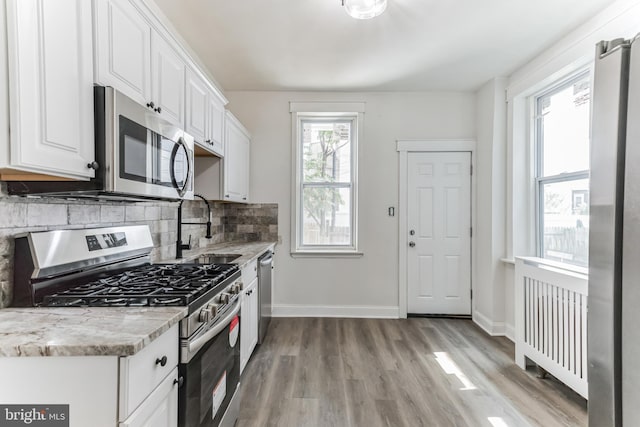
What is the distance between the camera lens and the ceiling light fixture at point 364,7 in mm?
1959

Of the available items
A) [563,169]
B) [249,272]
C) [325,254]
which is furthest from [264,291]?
[563,169]

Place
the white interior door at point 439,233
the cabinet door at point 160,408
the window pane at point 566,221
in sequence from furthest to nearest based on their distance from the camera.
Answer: the white interior door at point 439,233 → the window pane at point 566,221 → the cabinet door at point 160,408

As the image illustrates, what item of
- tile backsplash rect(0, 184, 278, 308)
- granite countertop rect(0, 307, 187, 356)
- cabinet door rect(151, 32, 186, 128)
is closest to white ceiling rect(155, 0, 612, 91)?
cabinet door rect(151, 32, 186, 128)

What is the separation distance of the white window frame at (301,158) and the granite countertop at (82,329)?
2.68 meters

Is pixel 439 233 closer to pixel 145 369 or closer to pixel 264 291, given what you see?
pixel 264 291

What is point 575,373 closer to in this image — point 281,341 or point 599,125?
point 599,125

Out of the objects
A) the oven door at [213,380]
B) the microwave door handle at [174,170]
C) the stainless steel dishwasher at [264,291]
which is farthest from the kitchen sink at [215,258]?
the microwave door handle at [174,170]

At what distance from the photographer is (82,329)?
94cm

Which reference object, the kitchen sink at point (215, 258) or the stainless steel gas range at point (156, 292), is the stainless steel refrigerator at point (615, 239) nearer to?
the stainless steel gas range at point (156, 292)

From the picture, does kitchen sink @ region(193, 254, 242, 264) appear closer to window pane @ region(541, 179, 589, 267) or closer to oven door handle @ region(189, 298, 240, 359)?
oven door handle @ region(189, 298, 240, 359)

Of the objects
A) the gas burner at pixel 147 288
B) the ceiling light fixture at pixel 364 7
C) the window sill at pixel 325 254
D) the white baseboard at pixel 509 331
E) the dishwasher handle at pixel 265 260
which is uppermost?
the ceiling light fixture at pixel 364 7

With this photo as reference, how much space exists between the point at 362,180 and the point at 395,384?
2.21 m

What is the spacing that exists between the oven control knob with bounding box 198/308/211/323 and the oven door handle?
63mm

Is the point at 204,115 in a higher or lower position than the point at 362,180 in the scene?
higher
